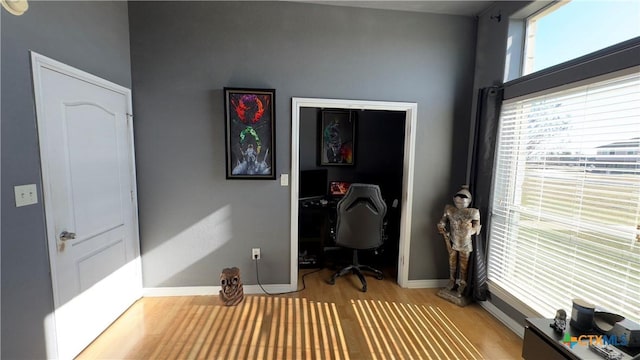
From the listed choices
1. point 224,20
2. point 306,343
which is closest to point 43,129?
point 224,20

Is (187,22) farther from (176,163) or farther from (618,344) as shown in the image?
(618,344)

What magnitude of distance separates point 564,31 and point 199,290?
3805mm

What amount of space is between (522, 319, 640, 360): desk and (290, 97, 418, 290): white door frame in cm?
141

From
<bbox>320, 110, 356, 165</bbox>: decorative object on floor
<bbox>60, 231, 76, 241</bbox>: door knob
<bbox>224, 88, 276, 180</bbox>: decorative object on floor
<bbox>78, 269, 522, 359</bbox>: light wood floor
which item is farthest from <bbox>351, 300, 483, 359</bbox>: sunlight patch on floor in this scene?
<bbox>60, 231, 76, 241</bbox>: door knob

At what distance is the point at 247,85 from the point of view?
2.41 metres

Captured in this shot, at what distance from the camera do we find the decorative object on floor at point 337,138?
3697 millimetres

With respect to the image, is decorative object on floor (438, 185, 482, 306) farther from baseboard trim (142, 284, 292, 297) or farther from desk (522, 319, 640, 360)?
baseboard trim (142, 284, 292, 297)

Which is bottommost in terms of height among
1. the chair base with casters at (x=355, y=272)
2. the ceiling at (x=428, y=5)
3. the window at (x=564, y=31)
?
the chair base with casters at (x=355, y=272)

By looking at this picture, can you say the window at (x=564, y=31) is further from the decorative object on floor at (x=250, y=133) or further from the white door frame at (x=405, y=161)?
the decorative object on floor at (x=250, y=133)

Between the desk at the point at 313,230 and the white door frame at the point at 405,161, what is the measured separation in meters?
0.58

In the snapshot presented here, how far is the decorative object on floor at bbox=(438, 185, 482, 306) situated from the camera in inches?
93.3

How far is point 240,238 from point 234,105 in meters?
1.29

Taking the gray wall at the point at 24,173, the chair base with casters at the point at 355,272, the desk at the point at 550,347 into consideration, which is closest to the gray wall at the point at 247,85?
the chair base with casters at the point at 355,272

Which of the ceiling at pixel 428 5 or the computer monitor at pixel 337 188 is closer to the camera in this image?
the ceiling at pixel 428 5
